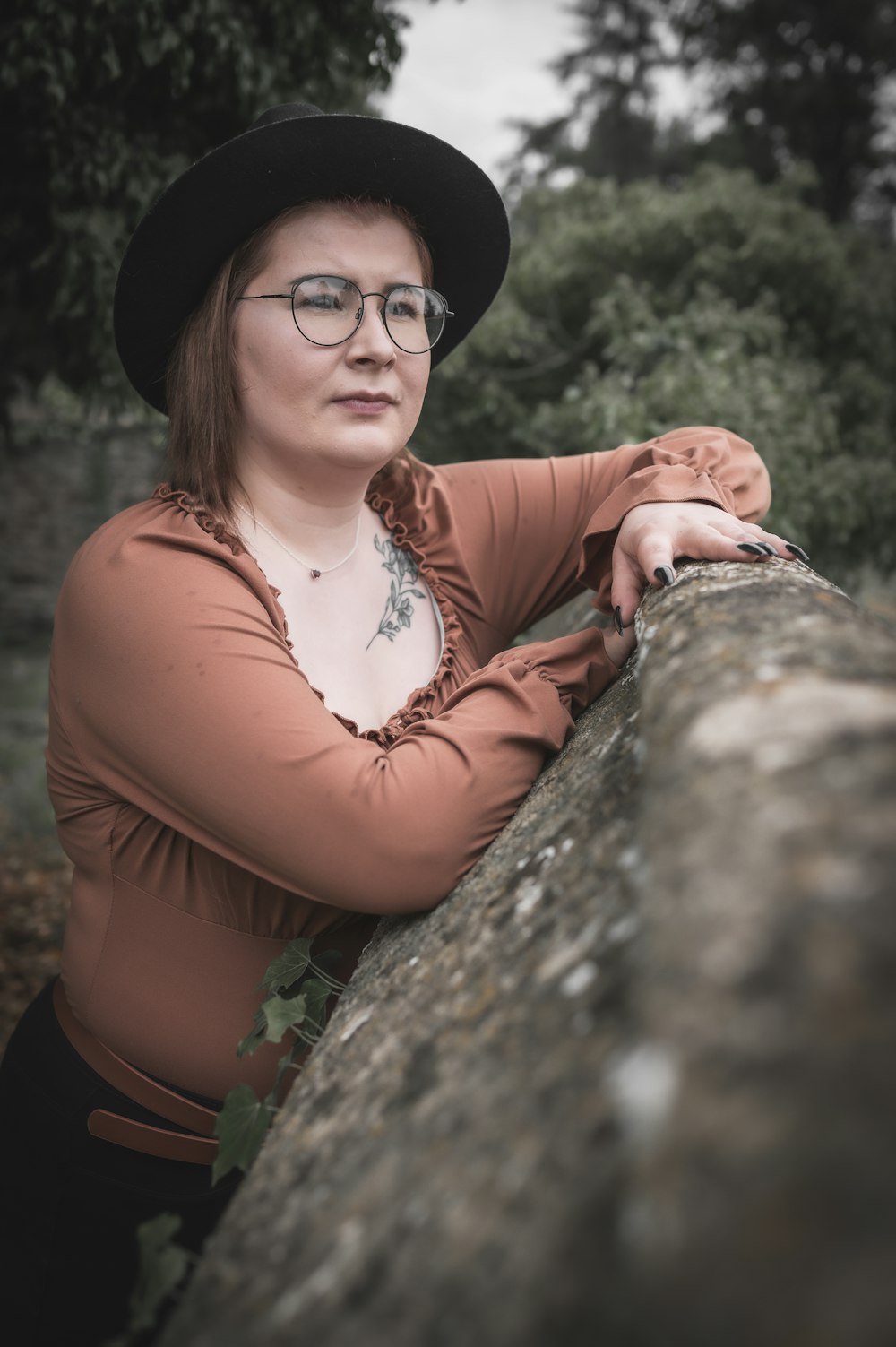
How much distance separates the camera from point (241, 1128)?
138 cm

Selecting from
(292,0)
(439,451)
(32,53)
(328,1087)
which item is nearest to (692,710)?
(328,1087)

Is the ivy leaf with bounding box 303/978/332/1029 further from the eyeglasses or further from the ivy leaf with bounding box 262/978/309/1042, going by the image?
the eyeglasses

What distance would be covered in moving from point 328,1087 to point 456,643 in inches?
51.3

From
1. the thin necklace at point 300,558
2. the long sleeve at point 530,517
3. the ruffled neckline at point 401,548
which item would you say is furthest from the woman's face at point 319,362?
the long sleeve at point 530,517

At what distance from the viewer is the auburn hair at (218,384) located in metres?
1.93

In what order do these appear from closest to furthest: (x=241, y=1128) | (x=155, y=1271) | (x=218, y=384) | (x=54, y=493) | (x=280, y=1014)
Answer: (x=155, y=1271)
(x=241, y=1128)
(x=280, y=1014)
(x=218, y=384)
(x=54, y=493)

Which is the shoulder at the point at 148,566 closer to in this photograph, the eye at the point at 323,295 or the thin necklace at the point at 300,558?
the thin necklace at the point at 300,558

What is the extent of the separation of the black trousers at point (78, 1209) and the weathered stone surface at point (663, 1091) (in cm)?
82

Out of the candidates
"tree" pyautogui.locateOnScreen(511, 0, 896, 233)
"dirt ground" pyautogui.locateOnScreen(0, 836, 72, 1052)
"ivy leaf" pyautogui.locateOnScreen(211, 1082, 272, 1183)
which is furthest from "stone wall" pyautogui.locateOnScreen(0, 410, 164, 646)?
"tree" pyautogui.locateOnScreen(511, 0, 896, 233)

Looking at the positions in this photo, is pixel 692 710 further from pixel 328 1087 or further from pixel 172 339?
pixel 172 339

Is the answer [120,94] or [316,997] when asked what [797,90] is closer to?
[120,94]

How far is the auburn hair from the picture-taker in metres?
1.93

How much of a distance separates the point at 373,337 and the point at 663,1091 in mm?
1665

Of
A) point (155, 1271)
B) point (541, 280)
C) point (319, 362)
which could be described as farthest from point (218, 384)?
point (541, 280)
